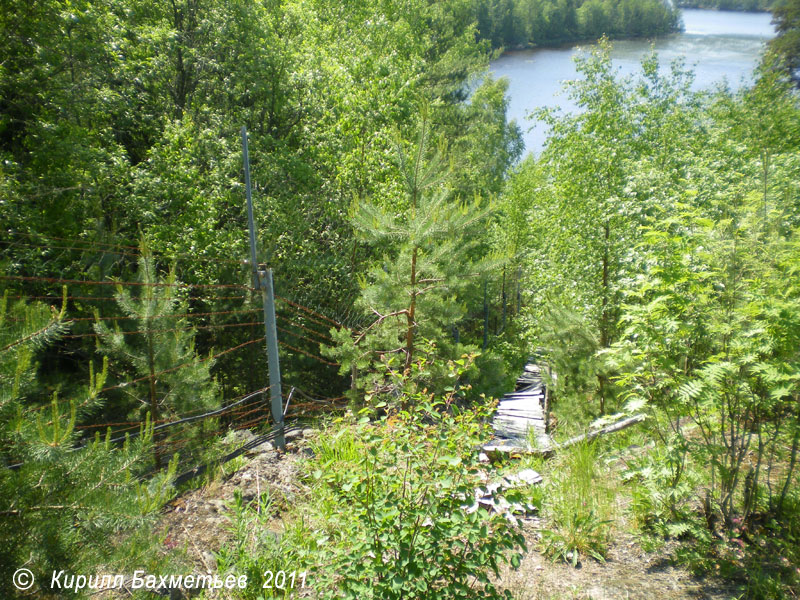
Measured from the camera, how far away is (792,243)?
9.72ft

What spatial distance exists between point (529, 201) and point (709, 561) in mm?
18590

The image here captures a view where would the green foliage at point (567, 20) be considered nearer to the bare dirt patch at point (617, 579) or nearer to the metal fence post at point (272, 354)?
the metal fence post at point (272, 354)

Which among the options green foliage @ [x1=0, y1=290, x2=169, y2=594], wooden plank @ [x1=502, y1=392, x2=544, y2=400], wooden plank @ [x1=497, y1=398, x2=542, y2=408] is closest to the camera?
green foliage @ [x1=0, y1=290, x2=169, y2=594]

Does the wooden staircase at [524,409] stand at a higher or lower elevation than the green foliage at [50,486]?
lower

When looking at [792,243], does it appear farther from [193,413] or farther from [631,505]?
[193,413]

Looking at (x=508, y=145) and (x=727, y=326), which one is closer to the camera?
(x=727, y=326)

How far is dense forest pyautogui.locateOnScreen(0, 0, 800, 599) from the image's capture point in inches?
81.3

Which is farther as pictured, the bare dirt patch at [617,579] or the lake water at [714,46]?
the lake water at [714,46]

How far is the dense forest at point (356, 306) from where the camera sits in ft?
6.77

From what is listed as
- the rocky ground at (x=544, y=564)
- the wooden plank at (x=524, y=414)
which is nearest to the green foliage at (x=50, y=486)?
the rocky ground at (x=544, y=564)

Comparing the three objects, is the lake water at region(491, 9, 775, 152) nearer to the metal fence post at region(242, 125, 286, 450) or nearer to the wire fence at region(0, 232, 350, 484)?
the wire fence at region(0, 232, 350, 484)

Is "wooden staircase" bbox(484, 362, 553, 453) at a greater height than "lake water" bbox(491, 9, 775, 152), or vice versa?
"lake water" bbox(491, 9, 775, 152)

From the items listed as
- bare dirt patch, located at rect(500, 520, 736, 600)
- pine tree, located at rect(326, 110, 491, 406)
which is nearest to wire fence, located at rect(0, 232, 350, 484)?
pine tree, located at rect(326, 110, 491, 406)

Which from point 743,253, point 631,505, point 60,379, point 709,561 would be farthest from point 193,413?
point 743,253
